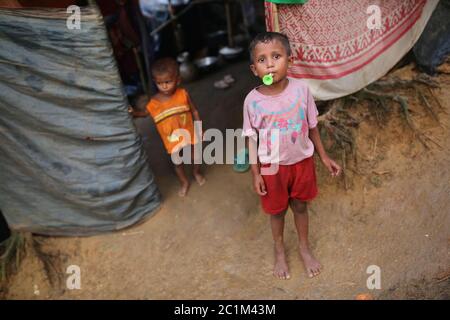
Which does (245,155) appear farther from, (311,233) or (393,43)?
(393,43)

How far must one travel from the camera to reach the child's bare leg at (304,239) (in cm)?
264

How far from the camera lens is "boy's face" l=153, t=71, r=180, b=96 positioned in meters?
3.15

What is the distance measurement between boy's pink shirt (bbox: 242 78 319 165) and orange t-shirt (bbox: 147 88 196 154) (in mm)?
1099

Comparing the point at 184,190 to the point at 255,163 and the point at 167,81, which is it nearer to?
the point at 167,81

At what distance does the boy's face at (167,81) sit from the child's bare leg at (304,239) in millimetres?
1321

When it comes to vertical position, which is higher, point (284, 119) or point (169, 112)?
point (169, 112)

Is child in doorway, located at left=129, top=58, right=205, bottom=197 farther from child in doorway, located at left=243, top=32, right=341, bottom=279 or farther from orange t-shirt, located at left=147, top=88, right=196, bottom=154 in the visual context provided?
child in doorway, located at left=243, top=32, right=341, bottom=279

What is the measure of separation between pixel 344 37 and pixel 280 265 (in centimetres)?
165

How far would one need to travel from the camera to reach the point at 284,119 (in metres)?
2.25

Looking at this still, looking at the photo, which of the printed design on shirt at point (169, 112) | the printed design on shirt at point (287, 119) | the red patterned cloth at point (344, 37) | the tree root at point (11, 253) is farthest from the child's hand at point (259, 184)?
the tree root at point (11, 253)

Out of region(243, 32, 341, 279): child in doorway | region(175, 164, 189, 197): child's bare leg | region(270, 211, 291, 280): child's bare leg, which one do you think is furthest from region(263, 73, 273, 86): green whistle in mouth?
region(175, 164, 189, 197): child's bare leg

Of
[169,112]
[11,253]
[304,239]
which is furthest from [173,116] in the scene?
[11,253]

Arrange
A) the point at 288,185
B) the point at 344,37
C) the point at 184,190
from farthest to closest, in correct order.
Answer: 1. the point at 184,190
2. the point at 344,37
3. the point at 288,185

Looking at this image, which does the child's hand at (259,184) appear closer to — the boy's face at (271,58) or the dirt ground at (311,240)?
the boy's face at (271,58)
